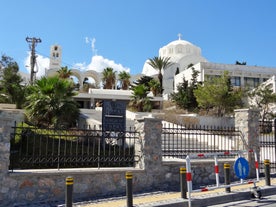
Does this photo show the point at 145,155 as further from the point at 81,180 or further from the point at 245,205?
the point at 245,205

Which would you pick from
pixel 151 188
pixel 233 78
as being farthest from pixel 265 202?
pixel 233 78

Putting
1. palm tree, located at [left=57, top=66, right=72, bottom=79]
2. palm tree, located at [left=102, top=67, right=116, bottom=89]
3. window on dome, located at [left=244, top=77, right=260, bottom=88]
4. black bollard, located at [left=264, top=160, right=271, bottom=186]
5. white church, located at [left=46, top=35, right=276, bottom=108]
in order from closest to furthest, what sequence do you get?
black bollard, located at [left=264, top=160, right=271, bottom=186] < white church, located at [left=46, top=35, right=276, bottom=108] < palm tree, located at [left=57, top=66, right=72, bottom=79] < window on dome, located at [left=244, top=77, right=260, bottom=88] < palm tree, located at [left=102, top=67, right=116, bottom=89]

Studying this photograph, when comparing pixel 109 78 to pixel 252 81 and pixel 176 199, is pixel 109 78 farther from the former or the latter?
pixel 176 199

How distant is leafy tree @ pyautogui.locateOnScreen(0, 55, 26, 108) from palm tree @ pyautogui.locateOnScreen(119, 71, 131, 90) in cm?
2616

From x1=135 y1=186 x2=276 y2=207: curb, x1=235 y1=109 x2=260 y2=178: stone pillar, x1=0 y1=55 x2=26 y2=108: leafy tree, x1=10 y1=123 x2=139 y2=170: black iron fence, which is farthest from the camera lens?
x1=0 y1=55 x2=26 y2=108: leafy tree

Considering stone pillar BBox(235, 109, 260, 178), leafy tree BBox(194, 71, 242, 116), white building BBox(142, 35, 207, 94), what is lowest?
stone pillar BBox(235, 109, 260, 178)

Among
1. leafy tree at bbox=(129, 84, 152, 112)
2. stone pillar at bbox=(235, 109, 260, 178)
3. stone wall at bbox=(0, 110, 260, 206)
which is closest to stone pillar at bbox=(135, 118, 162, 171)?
stone wall at bbox=(0, 110, 260, 206)

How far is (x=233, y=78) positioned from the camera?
50906 millimetres

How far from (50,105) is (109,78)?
4139 centimetres

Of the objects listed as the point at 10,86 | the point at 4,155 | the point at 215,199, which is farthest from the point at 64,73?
the point at 215,199

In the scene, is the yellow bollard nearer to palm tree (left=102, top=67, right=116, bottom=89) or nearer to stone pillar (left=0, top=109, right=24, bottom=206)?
stone pillar (left=0, top=109, right=24, bottom=206)

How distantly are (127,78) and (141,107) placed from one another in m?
23.6

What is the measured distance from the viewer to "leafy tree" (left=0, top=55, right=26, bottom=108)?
2428 centimetres

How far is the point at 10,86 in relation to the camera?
2552 cm
